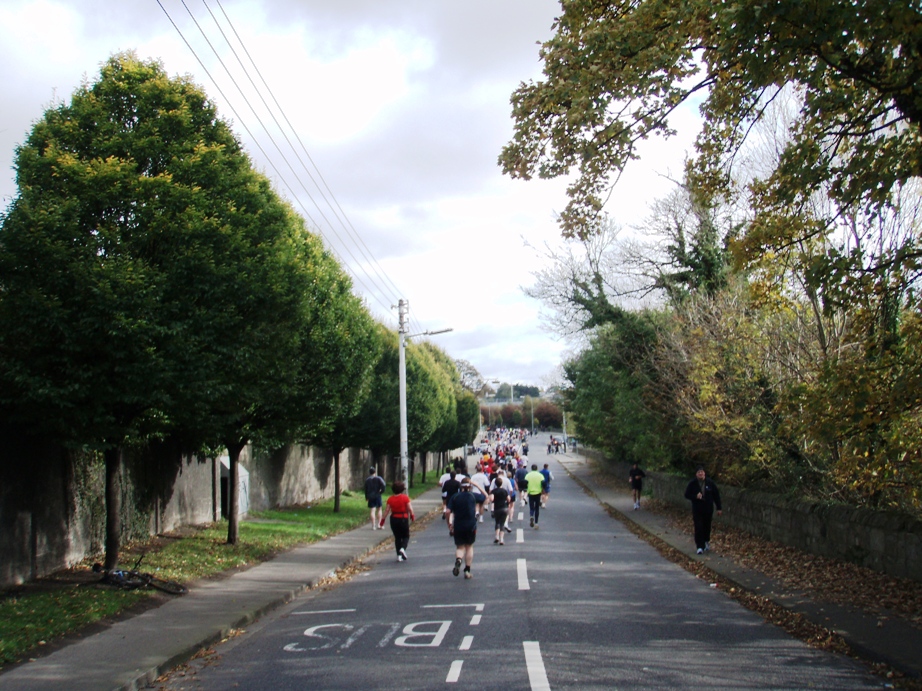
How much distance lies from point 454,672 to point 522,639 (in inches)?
55.9

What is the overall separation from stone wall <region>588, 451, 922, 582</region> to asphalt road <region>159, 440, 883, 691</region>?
7.53ft

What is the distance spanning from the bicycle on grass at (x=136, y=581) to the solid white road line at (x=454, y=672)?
19.7ft

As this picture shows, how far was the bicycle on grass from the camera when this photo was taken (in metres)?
11.8

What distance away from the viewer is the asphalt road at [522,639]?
7055mm

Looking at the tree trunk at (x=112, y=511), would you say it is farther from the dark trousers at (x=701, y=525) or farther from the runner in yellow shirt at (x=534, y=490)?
the runner in yellow shirt at (x=534, y=490)

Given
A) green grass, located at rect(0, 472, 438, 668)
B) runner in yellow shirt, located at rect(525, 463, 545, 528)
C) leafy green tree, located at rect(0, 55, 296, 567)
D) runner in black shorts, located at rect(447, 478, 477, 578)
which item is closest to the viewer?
green grass, located at rect(0, 472, 438, 668)

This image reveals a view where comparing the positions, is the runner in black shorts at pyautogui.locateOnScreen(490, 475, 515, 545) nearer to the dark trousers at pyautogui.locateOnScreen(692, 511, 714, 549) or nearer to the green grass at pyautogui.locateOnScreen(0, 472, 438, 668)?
the dark trousers at pyautogui.locateOnScreen(692, 511, 714, 549)

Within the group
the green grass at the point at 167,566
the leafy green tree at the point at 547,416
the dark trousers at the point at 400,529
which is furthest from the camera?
the leafy green tree at the point at 547,416

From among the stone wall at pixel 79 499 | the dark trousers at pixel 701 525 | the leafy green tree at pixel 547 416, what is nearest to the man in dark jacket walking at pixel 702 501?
the dark trousers at pixel 701 525

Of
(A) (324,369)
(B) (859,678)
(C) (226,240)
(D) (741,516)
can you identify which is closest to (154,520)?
(A) (324,369)

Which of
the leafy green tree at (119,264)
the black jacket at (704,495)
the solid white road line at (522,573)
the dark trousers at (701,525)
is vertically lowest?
the solid white road line at (522,573)

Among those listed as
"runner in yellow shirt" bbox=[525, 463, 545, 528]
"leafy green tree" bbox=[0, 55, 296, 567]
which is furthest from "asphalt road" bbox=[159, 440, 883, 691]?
"runner in yellow shirt" bbox=[525, 463, 545, 528]

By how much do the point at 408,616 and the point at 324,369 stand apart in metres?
9.18

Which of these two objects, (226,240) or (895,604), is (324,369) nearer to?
(226,240)
